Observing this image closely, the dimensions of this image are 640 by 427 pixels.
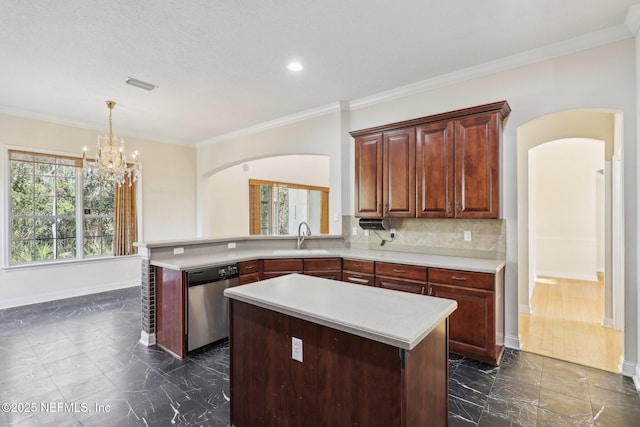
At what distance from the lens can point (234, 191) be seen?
23.4 feet

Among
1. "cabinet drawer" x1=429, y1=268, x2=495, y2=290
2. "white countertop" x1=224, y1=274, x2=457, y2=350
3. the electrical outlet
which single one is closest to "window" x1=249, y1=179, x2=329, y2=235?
"cabinet drawer" x1=429, y1=268, x2=495, y2=290

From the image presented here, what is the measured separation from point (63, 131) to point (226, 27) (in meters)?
4.18

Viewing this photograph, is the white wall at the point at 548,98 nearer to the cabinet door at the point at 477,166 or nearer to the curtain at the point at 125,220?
the cabinet door at the point at 477,166

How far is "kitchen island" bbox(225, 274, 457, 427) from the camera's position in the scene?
136cm

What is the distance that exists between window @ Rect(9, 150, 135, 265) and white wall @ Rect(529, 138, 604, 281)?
838 centimetres

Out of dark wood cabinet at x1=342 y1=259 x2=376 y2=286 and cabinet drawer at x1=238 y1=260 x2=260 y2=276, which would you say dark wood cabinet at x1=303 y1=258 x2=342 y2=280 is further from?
cabinet drawer at x1=238 y1=260 x2=260 y2=276

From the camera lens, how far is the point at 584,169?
6441mm

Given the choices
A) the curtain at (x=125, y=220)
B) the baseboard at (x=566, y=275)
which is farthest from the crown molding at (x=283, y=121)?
the baseboard at (x=566, y=275)

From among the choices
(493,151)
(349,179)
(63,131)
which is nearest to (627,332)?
(493,151)

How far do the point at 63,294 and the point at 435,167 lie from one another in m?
5.83

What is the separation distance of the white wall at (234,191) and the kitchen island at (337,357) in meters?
4.85

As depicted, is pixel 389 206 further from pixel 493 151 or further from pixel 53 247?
pixel 53 247

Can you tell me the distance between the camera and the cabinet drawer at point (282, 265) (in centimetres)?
371

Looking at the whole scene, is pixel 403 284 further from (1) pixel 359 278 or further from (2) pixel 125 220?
(2) pixel 125 220
